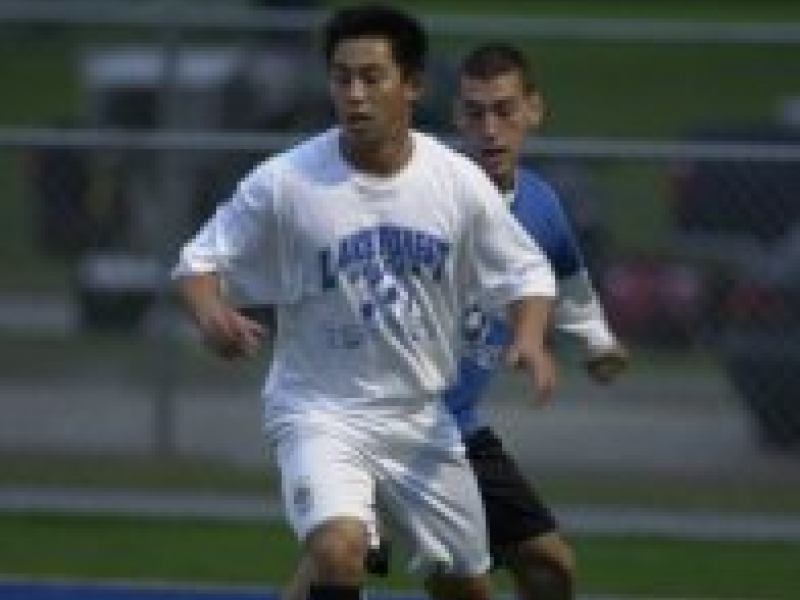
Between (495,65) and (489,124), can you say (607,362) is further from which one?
(495,65)

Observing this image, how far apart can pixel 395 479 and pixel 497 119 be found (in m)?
1.31

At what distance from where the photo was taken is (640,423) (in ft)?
44.2

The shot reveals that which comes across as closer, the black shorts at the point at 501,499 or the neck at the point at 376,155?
the neck at the point at 376,155

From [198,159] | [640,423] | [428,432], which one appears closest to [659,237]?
[640,423]

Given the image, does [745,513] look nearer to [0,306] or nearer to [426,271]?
[0,306]

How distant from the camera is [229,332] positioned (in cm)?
834

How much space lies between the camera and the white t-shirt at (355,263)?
8773 mm

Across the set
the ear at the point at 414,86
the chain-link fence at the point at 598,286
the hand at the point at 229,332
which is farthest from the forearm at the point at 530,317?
the chain-link fence at the point at 598,286

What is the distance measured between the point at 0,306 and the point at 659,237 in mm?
2851

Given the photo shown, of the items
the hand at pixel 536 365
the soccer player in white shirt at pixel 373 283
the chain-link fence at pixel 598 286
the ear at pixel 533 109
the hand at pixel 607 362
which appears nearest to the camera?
the hand at pixel 536 365

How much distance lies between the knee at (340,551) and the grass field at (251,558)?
11.6 ft

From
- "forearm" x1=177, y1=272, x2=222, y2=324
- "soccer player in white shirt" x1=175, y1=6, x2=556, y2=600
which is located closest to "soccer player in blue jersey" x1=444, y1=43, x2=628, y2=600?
"soccer player in white shirt" x1=175, y1=6, x2=556, y2=600

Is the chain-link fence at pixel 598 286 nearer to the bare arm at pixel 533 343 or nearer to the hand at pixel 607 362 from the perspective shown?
the hand at pixel 607 362

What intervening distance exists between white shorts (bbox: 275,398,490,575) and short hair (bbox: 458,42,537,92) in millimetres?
1180
